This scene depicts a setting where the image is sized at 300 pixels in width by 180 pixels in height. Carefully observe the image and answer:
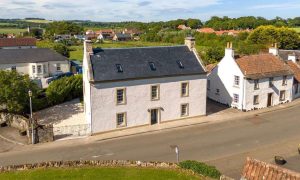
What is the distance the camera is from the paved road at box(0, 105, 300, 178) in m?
29.7

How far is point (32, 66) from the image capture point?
64.1 metres

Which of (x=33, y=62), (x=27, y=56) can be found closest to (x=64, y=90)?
(x=33, y=62)

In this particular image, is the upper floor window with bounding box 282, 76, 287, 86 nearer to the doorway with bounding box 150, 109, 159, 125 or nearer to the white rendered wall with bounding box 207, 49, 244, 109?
the white rendered wall with bounding box 207, 49, 244, 109

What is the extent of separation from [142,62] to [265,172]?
24.1 m

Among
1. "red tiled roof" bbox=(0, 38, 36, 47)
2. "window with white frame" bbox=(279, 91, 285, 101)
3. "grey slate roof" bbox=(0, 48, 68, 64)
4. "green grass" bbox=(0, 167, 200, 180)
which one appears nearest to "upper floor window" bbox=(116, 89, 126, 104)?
"green grass" bbox=(0, 167, 200, 180)

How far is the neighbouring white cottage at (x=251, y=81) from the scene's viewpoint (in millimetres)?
44062

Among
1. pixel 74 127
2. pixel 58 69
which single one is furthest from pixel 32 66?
pixel 74 127

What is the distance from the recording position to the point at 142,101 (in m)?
37.5

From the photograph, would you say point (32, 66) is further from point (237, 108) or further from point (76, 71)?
point (237, 108)

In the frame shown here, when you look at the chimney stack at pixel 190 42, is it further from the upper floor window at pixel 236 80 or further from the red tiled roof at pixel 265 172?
the red tiled roof at pixel 265 172

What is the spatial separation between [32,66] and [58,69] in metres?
5.06

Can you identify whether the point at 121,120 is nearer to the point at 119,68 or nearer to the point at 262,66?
the point at 119,68

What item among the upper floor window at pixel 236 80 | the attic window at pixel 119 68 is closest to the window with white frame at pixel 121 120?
the attic window at pixel 119 68

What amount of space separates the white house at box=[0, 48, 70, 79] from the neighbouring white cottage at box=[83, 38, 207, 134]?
28955mm
